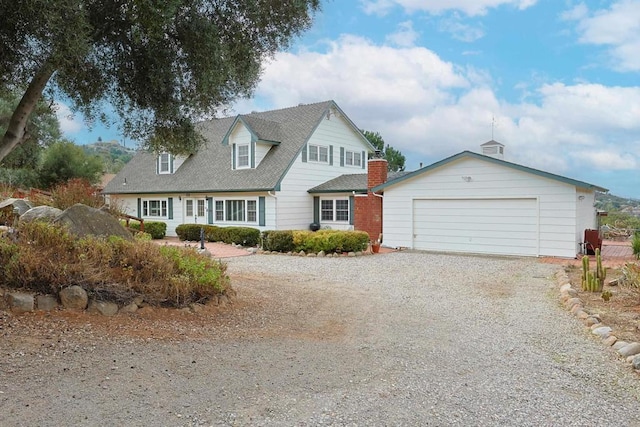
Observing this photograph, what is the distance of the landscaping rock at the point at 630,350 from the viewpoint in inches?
221

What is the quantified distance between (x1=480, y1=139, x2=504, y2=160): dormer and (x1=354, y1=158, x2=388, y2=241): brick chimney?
3.99m

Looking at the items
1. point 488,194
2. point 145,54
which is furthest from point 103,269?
point 488,194

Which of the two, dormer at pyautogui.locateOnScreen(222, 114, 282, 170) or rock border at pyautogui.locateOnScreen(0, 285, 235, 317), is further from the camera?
dormer at pyautogui.locateOnScreen(222, 114, 282, 170)

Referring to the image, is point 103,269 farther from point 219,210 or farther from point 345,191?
point 219,210

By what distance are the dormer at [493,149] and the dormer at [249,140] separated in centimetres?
995

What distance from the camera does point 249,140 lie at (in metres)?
23.5

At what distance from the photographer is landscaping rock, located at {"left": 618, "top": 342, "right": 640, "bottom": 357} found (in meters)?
5.62

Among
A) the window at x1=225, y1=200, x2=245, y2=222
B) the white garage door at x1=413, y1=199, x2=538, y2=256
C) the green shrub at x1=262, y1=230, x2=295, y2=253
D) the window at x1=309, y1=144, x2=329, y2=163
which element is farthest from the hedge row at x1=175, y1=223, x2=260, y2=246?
the white garage door at x1=413, y1=199, x2=538, y2=256

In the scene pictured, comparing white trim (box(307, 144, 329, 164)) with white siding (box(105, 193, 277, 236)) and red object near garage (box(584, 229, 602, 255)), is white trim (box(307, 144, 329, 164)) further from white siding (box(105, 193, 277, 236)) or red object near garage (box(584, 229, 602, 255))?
red object near garage (box(584, 229, 602, 255))

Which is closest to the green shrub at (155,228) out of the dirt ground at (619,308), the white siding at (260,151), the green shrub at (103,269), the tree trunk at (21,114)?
the white siding at (260,151)

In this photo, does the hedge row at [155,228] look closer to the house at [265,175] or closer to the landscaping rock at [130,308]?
the house at [265,175]

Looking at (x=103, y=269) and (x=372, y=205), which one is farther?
(x=372, y=205)

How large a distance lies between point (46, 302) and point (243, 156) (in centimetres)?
1835

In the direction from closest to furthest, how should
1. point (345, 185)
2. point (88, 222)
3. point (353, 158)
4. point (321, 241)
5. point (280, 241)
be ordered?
point (88, 222)
point (321, 241)
point (280, 241)
point (345, 185)
point (353, 158)
